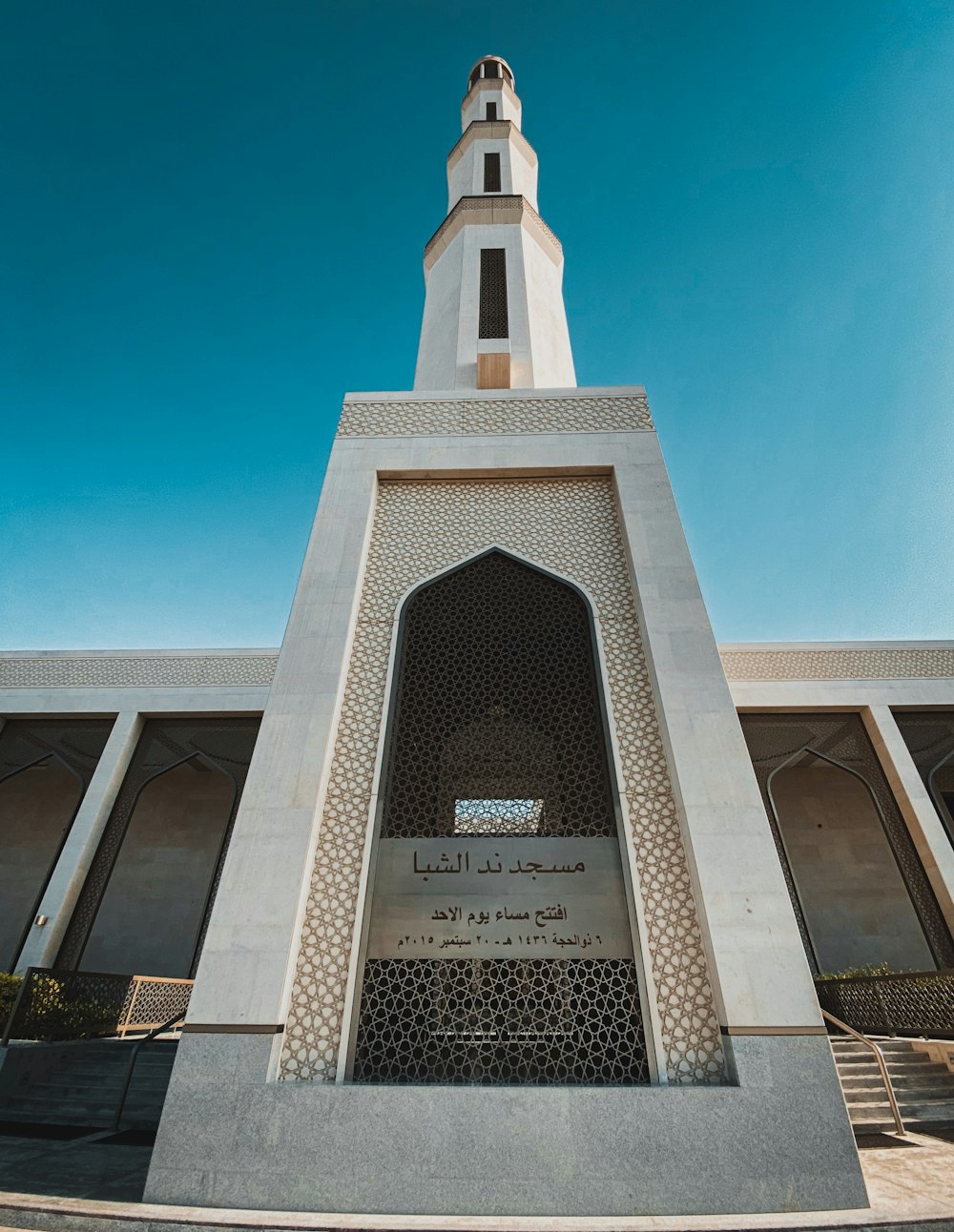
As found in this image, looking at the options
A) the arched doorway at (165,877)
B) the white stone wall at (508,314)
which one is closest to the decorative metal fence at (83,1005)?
the arched doorway at (165,877)

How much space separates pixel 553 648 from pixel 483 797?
36.0 inches

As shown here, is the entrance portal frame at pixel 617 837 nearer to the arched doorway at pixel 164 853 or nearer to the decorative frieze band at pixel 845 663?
the decorative frieze band at pixel 845 663

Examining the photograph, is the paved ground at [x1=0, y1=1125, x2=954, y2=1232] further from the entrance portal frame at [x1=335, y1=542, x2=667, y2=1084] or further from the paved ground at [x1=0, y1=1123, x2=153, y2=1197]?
the entrance portal frame at [x1=335, y1=542, x2=667, y2=1084]

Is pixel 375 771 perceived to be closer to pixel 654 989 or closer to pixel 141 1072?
pixel 654 989

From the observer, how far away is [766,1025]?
2260mm

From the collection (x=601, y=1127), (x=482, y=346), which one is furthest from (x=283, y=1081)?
(x=482, y=346)

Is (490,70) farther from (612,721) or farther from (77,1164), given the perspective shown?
(77,1164)

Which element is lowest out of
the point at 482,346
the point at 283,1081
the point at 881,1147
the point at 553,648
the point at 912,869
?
the point at 881,1147

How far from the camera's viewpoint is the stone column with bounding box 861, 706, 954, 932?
5.56 meters

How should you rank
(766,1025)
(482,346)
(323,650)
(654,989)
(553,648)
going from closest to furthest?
(766,1025)
(654,989)
(323,650)
(553,648)
(482,346)

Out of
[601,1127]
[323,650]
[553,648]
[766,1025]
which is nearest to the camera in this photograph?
[601,1127]

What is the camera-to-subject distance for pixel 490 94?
795cm

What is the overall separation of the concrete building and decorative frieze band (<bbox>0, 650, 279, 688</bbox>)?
2.49 m

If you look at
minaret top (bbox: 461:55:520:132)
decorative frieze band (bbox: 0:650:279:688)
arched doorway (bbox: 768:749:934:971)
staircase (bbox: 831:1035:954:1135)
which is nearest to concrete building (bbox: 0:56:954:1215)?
staircase (bbox: 831:1035:954:1135)
